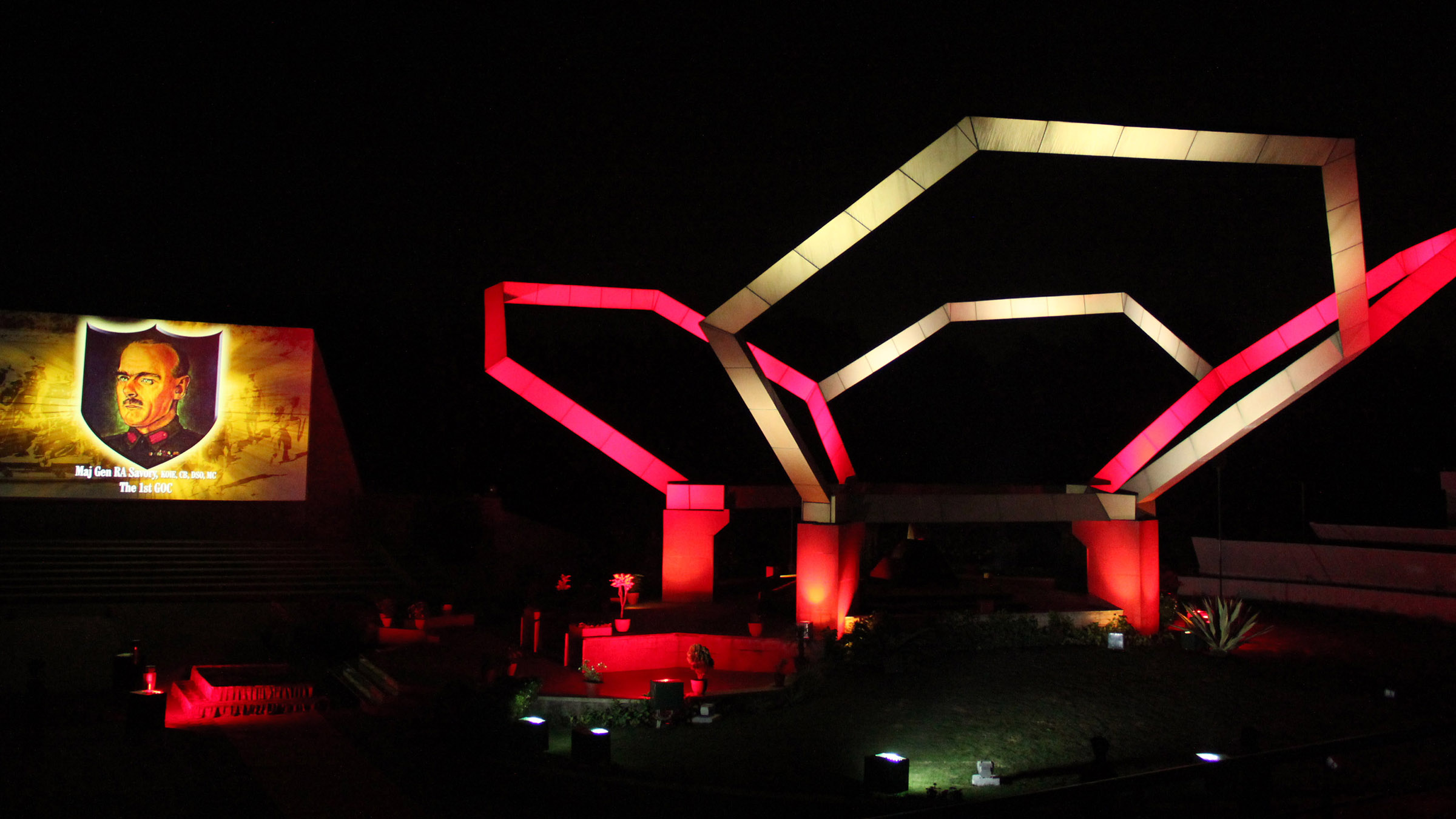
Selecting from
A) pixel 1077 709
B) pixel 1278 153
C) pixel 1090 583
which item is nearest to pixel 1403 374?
pixel 1090 583

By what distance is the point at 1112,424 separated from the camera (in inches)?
1572

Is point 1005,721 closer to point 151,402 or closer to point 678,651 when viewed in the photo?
point 678,651

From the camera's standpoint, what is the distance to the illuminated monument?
502 inches

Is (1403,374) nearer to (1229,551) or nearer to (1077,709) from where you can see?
(1229,551)

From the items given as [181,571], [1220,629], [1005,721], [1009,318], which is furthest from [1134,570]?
[181,571]

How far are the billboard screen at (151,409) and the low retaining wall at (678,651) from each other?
14.8 meters

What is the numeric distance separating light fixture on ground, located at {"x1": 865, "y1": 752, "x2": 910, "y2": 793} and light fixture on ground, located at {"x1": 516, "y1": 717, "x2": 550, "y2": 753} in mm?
3703

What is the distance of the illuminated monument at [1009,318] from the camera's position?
12742 millimetres

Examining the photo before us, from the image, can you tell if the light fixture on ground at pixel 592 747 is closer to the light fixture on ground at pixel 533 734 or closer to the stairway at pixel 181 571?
the light fixture on ground at pixel 533 734

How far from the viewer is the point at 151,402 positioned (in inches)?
982

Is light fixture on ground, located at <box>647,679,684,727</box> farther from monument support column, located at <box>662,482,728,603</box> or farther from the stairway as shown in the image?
the stairway

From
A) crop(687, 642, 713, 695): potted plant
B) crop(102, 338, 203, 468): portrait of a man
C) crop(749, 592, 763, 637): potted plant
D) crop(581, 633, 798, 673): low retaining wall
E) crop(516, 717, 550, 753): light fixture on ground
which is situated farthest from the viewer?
crop(102, 338, 203, 468): portrait of a man

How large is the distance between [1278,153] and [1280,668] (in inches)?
312

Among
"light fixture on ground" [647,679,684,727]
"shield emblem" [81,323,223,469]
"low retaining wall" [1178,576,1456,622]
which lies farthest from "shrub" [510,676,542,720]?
"shield emblem" [81,323,223,469]
